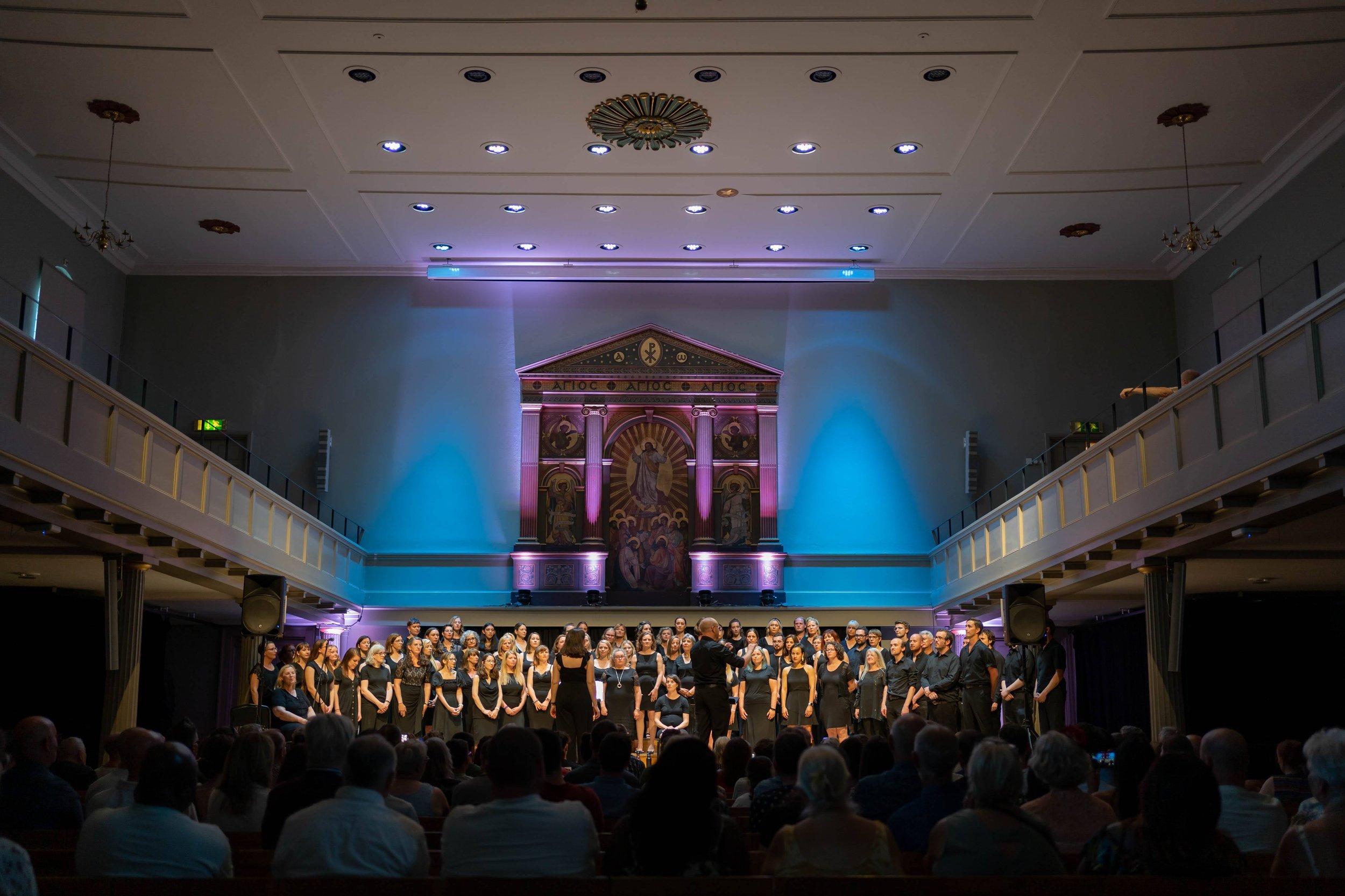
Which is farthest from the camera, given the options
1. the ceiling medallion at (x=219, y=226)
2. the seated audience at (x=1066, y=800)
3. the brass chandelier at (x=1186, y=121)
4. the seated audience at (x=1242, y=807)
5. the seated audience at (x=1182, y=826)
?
the ceiling medallion at (x=219, y=226)

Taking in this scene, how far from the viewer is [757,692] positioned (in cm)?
1555

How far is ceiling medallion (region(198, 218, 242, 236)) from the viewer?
19344 mm

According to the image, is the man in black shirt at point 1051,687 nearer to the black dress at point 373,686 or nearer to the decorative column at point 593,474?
the black dress at point 373,686

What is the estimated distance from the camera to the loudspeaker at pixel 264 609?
14.5 meters

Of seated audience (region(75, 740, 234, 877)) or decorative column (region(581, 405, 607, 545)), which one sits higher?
decorative column (region(581, 405, 607, 545))

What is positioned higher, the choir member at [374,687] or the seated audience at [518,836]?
the choir member at [374,687]

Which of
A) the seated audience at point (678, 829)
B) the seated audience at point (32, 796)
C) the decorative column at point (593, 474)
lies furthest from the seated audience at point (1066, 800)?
the decorative column at point (593, 474)

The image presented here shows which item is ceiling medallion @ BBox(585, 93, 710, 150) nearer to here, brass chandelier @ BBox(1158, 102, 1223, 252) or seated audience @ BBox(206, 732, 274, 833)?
brass chandelier @ BBox(1158, 102, 1223, 252)

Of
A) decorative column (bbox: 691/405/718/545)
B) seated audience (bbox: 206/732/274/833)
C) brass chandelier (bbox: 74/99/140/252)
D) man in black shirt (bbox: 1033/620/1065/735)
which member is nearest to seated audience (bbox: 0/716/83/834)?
seated audience (bbox: 206/732/274/833)

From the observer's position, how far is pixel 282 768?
5730mm

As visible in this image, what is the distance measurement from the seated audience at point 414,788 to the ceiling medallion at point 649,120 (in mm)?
10878

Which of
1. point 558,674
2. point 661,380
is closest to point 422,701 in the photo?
point 558,674

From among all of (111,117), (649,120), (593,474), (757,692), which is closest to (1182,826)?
(757,692)

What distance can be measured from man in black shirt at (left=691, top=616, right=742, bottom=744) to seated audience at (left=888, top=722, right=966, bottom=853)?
702 cm
